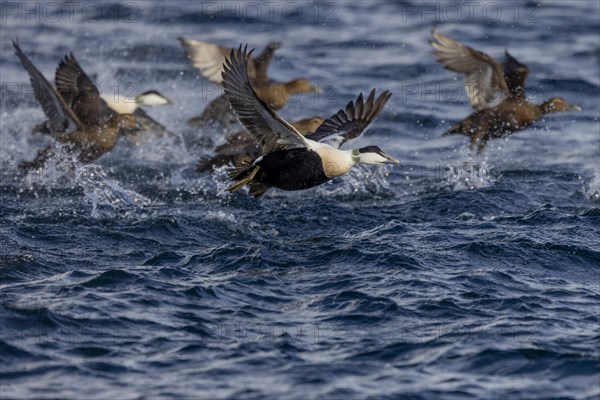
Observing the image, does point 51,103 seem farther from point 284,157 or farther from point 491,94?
point 491,94

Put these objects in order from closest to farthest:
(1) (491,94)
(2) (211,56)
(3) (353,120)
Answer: (3) (353,120), (1) (491,94), (2) (211,56)

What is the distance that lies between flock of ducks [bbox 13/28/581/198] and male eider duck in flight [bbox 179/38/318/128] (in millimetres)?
12

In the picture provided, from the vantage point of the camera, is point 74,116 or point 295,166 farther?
point 74,116

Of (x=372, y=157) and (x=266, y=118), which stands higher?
(x=266, y=118)

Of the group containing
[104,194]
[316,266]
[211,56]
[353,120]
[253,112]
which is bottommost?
[316,266]

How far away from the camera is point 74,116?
36.1 feet

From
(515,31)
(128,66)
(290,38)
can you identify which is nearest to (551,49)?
(515,31)

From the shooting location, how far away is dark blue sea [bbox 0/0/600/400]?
6074 millimetres

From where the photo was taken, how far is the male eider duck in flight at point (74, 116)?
10828 mm

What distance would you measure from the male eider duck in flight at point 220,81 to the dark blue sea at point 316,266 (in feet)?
0.86

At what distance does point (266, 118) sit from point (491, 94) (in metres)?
4.18

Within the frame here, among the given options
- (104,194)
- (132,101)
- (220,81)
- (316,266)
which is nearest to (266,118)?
(316,266)

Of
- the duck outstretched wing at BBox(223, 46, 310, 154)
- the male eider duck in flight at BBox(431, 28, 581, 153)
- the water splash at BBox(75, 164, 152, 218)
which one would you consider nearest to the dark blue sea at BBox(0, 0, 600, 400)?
the water splash at BBox(75, 164, 152, 218)

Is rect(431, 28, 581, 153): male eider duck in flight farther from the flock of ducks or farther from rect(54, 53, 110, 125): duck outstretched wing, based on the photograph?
rect(54, 53, 110, 125): duck outstretched wing
